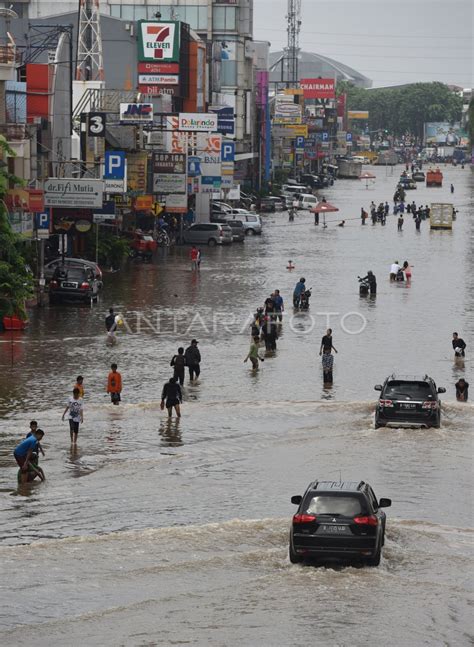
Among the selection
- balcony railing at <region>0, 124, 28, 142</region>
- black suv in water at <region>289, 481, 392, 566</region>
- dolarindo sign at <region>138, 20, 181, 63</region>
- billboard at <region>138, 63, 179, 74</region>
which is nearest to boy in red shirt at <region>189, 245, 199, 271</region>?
balcony railing at <region>0, 124, 28, 142</region>

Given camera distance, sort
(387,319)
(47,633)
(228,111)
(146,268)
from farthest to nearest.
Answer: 1. (228,111)
2. (146,268)
3. (387,319)
4. (47,633)

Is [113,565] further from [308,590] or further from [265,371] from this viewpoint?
[265,371]

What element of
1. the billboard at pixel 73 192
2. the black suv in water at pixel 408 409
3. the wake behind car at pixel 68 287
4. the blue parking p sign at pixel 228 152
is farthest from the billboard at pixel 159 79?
the black suv in water at pixel 408 409

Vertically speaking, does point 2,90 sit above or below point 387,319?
above

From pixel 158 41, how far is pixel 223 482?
8647cm

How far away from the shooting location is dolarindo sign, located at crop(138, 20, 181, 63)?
362 feet

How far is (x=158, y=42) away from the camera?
110m

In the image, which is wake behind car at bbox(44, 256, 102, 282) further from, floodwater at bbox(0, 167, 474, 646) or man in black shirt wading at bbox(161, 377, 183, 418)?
man in black shirt wading at bbox(161, 377, 183, 418)

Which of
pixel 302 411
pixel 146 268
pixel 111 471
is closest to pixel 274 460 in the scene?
pixel 111 471

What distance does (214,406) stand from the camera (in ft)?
116

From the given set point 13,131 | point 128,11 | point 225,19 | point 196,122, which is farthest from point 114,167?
point 128,11

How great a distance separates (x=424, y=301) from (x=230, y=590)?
1577 inches

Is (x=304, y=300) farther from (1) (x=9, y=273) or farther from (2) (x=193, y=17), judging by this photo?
(2) (x=193, y=17)

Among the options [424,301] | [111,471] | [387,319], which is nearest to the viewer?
[111,471]
